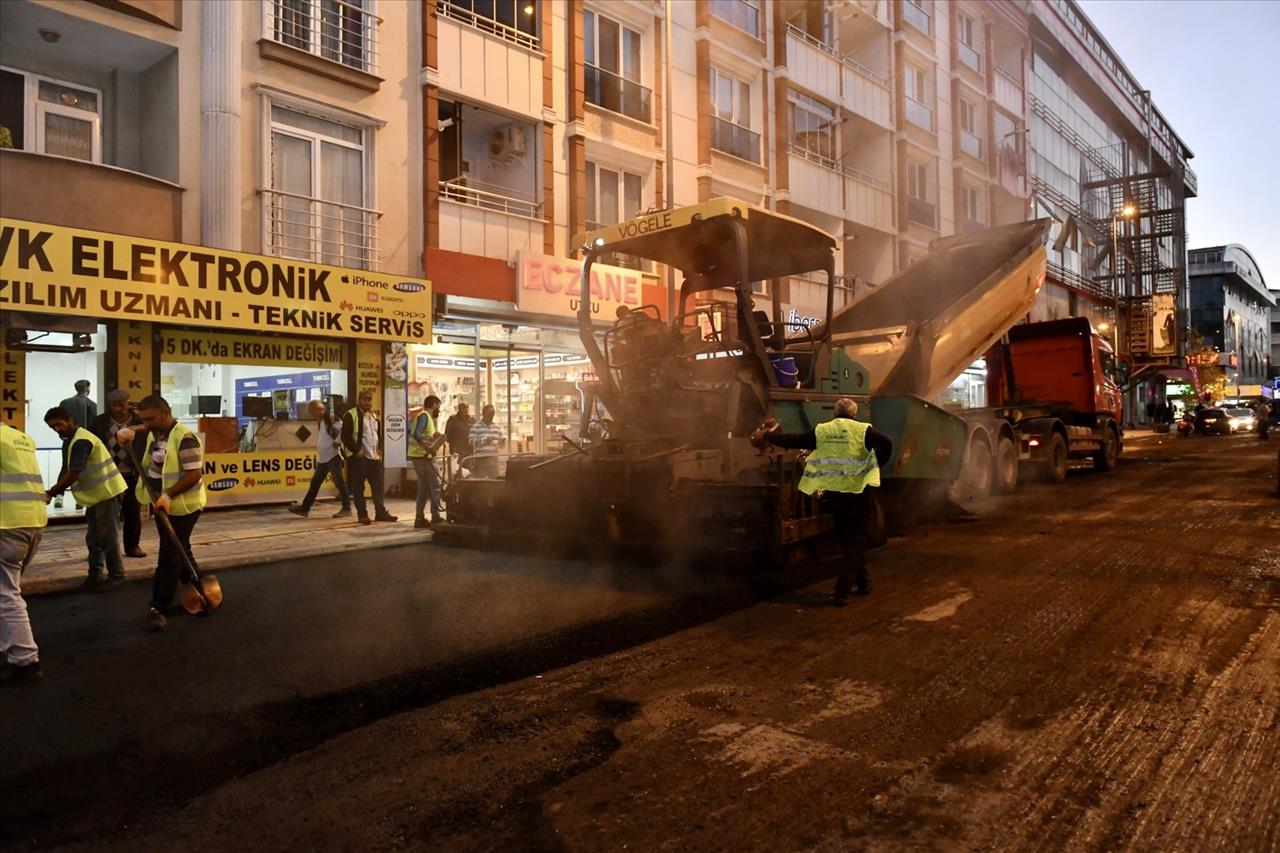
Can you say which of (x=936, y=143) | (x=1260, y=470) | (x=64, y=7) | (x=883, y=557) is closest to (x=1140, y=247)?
(x=936, y=143)

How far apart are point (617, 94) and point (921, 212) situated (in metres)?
13.5

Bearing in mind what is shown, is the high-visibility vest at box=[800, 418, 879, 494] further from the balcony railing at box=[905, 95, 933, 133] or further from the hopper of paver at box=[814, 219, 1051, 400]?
the balcony railing at box=[905, 95, 933, 133]

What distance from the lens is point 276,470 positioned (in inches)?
506

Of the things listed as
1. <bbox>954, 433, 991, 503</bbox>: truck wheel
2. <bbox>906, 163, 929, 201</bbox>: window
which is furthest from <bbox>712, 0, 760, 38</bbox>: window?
<bbox>954, 433, 991, 503</bbox>: truck wheel

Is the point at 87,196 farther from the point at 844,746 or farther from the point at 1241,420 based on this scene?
the point at 1241,420

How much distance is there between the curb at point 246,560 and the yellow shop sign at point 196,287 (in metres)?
4.18

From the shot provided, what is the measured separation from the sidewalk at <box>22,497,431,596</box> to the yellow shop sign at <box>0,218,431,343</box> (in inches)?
108

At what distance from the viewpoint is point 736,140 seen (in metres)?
20.7

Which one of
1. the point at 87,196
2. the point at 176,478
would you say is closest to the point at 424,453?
the point at 176,478

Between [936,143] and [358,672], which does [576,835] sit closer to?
[358,672]

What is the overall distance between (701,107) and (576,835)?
19113mm

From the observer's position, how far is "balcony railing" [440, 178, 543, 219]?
50.7 ft

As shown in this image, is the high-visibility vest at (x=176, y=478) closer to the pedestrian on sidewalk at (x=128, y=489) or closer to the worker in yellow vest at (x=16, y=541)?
the worker in yellow vest at (x=16, y=541)

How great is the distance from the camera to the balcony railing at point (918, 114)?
88.0 ft
